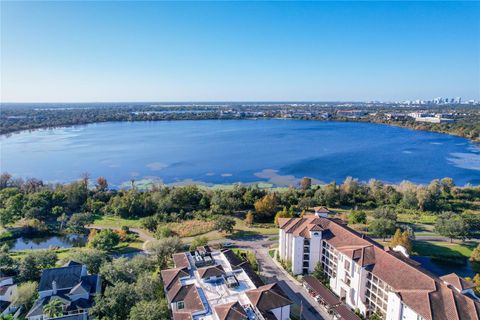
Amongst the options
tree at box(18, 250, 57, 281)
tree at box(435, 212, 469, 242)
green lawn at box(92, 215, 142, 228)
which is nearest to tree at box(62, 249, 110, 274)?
tree at box(18, 250, 57, 281)

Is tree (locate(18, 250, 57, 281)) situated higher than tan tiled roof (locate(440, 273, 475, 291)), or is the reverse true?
tan tiled roof (locate(440, 273, 475, 291))

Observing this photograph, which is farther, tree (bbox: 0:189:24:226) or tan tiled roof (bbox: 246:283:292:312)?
tree (bbox: 0:189:24:226)

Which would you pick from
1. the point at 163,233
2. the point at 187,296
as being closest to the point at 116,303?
the point at 187,296

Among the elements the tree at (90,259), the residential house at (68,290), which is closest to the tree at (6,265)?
the tree at (90,259)

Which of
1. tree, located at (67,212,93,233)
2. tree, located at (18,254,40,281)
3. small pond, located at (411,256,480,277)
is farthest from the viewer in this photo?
tree, located at (67,212,93,233)

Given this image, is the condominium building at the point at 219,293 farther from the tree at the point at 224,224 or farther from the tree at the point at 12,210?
the tree at the point at 12,210

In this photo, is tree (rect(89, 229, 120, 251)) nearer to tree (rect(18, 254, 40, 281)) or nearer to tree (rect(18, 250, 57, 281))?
tree (rect(18, 250, 57, 281))

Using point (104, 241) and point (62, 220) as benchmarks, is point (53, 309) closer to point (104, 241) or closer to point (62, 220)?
point (104, 241)
